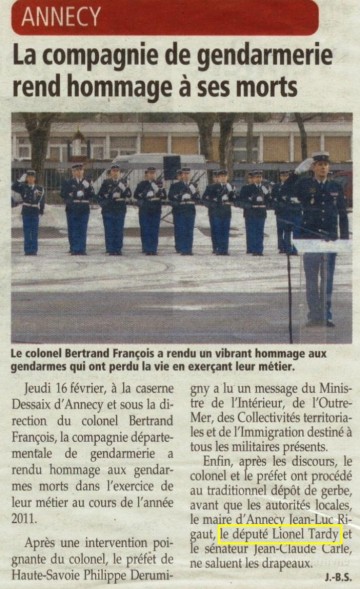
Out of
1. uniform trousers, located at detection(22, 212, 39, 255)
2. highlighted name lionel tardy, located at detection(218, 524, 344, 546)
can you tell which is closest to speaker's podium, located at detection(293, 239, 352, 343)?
highlighted name lionel tardy, located at detection(218, 524, 344, 546)

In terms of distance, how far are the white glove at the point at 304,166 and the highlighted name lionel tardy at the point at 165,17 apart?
0.23m

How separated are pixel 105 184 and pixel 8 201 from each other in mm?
215

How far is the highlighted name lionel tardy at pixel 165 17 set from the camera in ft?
219

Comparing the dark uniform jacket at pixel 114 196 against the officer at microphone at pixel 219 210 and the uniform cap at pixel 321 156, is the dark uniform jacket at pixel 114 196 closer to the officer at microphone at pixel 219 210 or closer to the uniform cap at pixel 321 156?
the officer at microphone at pixel 219 210

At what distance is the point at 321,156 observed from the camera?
6675 centimetres

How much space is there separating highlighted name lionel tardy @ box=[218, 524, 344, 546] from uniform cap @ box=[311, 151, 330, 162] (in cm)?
65

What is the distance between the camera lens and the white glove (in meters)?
66.8

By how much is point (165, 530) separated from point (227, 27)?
899 millimetres

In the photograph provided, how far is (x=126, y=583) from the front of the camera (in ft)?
219

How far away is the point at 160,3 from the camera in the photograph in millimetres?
66688

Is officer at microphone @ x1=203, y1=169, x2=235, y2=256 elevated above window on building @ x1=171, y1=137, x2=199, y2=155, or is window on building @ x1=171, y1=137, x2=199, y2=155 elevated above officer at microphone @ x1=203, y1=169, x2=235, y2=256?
window on building @ x1=171, y1=137, x2=199, y2=155

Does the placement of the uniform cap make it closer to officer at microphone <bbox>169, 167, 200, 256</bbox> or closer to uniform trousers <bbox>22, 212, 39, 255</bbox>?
officer at microphone <bbox>169, 167, 200, 256</bbox>

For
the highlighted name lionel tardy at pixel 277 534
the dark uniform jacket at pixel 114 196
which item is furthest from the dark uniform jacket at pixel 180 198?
the highlighted name lionel tardy at pixel 277 534

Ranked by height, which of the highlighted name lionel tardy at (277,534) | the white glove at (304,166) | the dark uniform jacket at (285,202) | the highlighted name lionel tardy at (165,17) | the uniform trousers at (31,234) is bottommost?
the highlighted name lionel tardy at (277,534)
